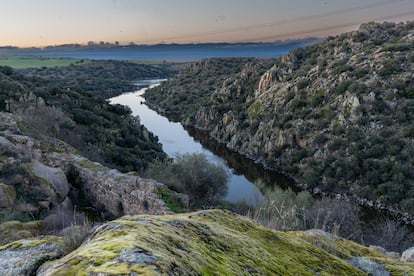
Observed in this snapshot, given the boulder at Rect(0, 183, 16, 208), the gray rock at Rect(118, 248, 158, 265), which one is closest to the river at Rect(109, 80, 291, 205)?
the boulder at Rect(0, 183, 16, 208)

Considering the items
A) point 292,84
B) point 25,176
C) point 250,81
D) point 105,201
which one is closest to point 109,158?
point 105,201

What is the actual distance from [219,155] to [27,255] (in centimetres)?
4189

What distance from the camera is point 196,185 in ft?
65.7

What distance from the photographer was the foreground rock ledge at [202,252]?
216 centimetres

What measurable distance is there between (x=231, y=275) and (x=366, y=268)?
7.54ft

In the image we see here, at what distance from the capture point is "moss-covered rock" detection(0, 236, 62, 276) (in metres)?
2.74

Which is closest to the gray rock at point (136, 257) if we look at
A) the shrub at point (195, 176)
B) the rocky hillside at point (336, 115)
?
the shrub at point (195, 176)

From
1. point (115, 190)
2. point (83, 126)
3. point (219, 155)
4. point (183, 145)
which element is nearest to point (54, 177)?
point (115, 190)

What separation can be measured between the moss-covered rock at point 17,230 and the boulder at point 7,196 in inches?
98.1

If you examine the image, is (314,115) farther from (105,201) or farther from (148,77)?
(148,77)

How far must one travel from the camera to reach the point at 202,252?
2.80 meters

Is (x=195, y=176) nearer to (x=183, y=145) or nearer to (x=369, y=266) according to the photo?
(x=369, y=266)

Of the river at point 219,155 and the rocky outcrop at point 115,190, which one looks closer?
the rocky outcrop at point 115,190

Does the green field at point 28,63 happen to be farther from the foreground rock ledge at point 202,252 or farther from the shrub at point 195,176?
the foreground rock ledge at point 202,252
